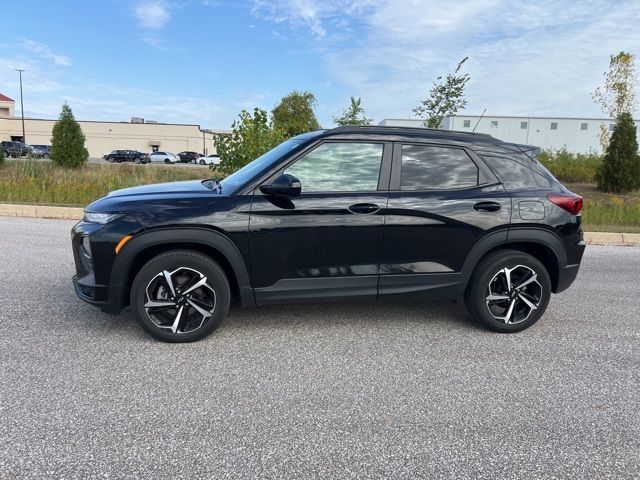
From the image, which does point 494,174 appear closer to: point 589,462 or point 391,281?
point 391,281

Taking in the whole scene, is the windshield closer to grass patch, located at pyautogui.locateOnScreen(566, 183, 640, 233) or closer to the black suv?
the black suv

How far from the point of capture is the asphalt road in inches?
89.9

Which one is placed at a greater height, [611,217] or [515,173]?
[515,173]

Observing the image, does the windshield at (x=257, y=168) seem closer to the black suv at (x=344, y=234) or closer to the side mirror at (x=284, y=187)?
the black suv at (x=344, y=234)

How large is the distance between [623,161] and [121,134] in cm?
6874

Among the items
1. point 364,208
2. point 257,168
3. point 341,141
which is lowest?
point 364,208

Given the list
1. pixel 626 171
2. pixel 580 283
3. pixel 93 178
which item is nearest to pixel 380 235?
pixel 580 283

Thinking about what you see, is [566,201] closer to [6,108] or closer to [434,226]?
[434,226]

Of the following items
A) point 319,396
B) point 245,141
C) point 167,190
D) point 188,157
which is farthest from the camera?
point 188,157

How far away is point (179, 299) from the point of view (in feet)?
11.5

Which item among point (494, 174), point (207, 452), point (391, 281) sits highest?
point (494, 174)

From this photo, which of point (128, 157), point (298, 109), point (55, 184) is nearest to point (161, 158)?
point (128, 157)

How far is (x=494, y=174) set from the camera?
3.92 metres

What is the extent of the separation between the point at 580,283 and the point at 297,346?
4364 mm
